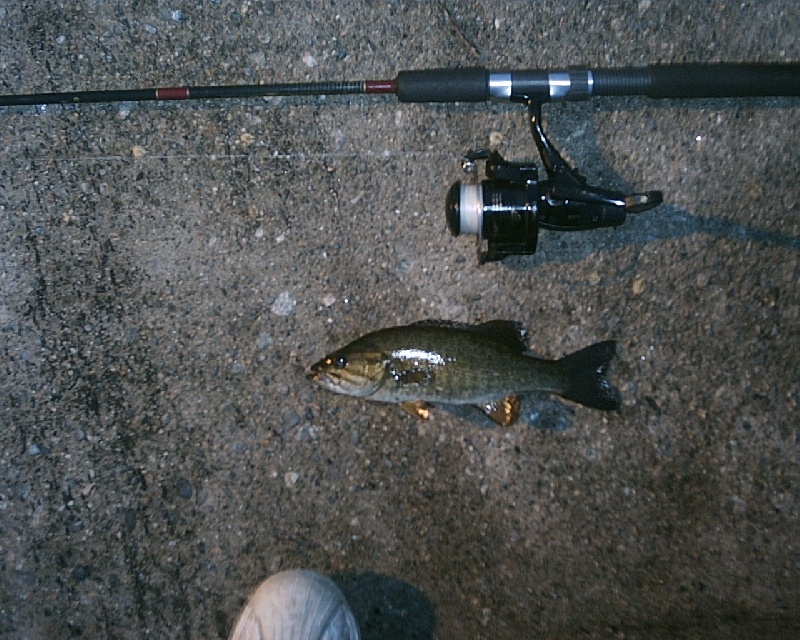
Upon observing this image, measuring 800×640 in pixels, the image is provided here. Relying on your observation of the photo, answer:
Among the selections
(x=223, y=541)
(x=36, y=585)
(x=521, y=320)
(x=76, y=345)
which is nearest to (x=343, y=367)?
(x=521, y=320)

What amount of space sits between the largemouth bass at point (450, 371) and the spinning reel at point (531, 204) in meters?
0.40

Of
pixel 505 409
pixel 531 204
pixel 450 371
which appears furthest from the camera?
pixel 505 409

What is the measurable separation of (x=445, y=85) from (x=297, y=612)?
2.07m

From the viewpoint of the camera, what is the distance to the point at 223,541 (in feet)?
8.21

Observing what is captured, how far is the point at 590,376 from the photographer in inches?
91.4

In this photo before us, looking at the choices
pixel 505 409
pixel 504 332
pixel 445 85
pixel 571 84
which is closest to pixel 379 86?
pixel 445 85

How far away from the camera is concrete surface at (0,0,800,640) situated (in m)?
2.43

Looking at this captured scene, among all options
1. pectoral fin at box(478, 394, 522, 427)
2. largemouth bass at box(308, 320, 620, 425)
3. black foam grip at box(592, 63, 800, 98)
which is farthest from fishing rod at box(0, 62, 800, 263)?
pectoral fin at box(478, 394, 522, 427)

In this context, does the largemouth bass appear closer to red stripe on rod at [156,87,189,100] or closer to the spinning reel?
the spinning reel

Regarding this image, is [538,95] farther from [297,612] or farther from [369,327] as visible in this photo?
[297,612]

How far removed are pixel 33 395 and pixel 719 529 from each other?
2845 mm

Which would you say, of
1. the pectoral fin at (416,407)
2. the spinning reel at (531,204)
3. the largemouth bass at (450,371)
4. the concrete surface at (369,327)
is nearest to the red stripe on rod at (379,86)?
the concrete surface at (369,327)

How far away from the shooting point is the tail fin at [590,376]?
7.60 feet

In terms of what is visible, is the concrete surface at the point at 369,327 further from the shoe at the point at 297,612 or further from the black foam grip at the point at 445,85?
the black foam grip at the point at 445,85
